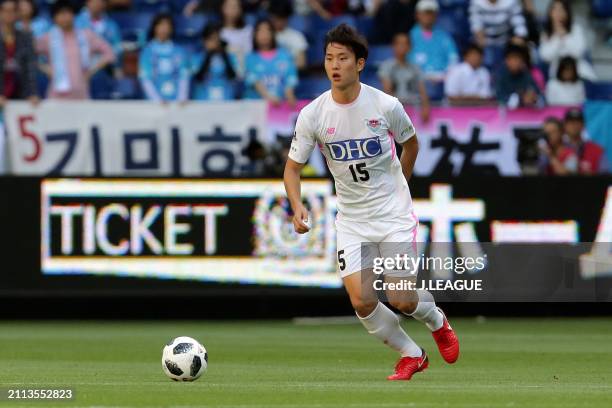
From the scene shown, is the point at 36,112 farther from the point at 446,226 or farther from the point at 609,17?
the point at 609,17

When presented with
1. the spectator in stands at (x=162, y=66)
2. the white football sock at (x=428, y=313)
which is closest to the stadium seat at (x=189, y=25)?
the spectator in stands at (x=162, y=66)

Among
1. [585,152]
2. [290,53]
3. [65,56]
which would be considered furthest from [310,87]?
[585,152]

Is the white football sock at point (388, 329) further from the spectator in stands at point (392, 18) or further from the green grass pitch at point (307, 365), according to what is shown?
the spectator in stands at point (392, 18)

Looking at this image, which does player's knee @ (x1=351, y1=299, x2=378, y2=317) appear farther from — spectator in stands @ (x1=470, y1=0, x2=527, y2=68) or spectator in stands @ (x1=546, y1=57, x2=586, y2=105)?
spectator in stands @ (x1=470, y1=0, x2=527, y2=68)

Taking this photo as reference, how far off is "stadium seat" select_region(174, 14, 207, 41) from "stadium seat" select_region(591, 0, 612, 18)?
599 cm

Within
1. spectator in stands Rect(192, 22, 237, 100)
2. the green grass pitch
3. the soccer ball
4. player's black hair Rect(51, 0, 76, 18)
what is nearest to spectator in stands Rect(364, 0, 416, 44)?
spectator in stands Rect(192, 22, 237, 100)

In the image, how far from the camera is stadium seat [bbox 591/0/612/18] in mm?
22891

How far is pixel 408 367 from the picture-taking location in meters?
10.4

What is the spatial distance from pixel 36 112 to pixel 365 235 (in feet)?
28.8

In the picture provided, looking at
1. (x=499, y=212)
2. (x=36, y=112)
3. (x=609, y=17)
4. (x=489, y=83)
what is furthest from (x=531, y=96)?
(x=36, y=112)

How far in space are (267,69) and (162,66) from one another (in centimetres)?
135

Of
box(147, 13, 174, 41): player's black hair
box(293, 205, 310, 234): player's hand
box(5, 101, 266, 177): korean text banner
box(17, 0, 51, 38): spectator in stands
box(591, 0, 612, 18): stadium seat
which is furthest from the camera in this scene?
box(591, 0, 612, 18): stadium seat

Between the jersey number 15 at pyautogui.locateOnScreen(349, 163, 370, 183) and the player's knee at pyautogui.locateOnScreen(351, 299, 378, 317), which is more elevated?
the jersey number 15 at pyautogui.locateOnScreen(349, 163, 370, 183)

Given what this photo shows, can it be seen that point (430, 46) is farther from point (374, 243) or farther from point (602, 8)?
point (374, 243)
